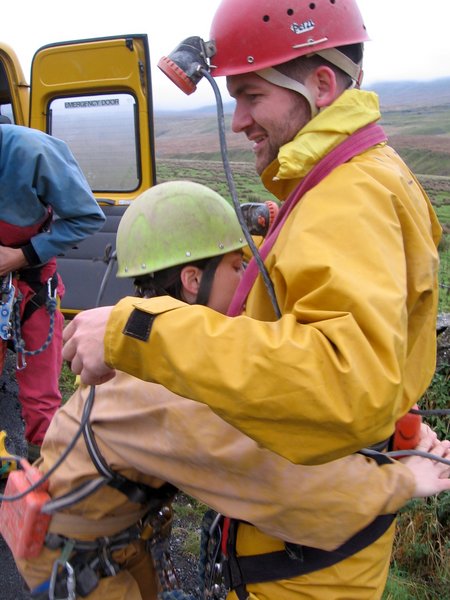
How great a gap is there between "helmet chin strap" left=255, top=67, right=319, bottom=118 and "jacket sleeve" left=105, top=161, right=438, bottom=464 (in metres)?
0.38

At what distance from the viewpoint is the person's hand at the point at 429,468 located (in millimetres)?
1925

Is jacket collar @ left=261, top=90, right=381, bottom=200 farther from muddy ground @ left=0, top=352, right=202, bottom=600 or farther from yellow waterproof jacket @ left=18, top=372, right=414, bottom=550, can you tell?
muddy ground @ left=0, top=352, right=202, bottom=600

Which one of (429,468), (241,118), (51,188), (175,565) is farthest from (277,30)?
(175,565)

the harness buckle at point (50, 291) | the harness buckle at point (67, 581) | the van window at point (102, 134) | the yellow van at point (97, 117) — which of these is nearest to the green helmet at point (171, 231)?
the harness buckle at point (67, 581)

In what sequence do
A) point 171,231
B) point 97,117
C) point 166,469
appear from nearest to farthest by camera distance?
point 166,469 → point 171,231 → point 97,117

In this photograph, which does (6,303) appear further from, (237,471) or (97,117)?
(97,117)

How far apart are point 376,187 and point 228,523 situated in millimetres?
1357

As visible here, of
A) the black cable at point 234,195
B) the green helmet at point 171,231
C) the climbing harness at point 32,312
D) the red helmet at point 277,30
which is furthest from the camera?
the climbing harness at point 32,312

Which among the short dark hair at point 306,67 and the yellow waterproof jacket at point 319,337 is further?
the short dark hair at point 306,67

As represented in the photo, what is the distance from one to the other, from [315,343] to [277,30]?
102cm

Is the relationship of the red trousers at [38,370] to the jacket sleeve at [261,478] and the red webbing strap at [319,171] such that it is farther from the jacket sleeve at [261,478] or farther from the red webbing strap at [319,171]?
the red webbing strap at [319,171]

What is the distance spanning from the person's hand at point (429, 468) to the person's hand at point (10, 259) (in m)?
2.87

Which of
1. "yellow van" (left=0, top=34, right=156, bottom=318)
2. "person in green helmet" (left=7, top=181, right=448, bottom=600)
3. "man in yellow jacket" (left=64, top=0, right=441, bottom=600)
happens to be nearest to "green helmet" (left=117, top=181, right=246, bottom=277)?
"person in green helmet" (left=7, top=181, right=448, bottom=600)

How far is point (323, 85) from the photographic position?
5.59 ft
